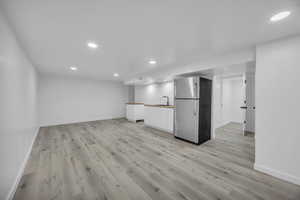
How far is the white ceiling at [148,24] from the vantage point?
1232 mm

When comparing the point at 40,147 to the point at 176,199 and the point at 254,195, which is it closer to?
the point at 176,199

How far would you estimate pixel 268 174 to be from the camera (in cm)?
191

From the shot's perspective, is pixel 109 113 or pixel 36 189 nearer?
pixel 36 189

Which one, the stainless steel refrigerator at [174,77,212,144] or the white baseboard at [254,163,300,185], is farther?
the stainless steel refrigerator at [174,77,212,144]

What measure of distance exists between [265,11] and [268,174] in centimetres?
243

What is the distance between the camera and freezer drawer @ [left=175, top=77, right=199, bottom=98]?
123 inches

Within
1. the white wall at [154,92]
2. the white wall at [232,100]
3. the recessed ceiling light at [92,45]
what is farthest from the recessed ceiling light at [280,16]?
the white wall at [232,100]

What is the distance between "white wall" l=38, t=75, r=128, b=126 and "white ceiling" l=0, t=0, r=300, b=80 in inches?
138

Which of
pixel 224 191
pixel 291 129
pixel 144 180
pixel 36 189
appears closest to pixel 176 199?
pixel 144 180

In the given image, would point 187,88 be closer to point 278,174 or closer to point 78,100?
point 278,174

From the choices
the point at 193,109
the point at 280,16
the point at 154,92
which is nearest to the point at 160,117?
the point at 193,109

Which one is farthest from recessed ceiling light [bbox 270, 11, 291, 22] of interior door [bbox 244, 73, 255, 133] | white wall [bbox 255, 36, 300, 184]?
interior door [bbox 244, 73, 255, 133]

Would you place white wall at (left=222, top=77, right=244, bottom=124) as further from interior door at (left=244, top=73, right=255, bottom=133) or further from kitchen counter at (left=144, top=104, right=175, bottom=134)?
kitchen counter at (left=144, top=104, right=175, bottom=134)

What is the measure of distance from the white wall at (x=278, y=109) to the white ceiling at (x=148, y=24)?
0.26 m
